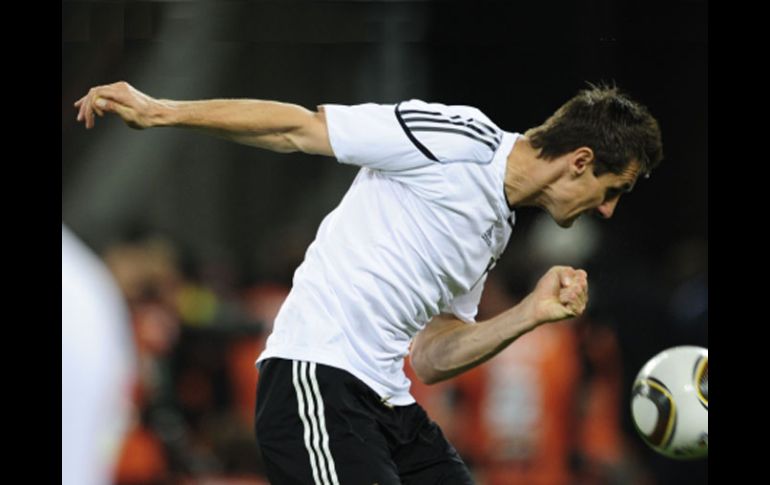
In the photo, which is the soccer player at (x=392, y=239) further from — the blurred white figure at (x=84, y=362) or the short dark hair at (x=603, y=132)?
the blurred white figure at (x=84, y=362)

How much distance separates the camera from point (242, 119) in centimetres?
315

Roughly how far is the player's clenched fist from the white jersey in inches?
9.2

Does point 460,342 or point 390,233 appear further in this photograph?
point 460,342

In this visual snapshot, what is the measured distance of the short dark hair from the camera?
3477 mm

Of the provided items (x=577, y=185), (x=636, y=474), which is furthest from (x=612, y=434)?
(x=577, y=185)

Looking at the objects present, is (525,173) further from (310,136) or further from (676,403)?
(676,403)

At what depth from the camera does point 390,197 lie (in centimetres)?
335

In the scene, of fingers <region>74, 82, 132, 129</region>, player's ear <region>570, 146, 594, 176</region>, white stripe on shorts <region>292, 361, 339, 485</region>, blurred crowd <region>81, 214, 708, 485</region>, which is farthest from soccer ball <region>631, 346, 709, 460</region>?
fingers <region>74, 82, 132, 129</region>

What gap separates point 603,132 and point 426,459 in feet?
3.71

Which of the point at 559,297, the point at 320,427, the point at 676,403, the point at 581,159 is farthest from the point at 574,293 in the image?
the point at 676,403

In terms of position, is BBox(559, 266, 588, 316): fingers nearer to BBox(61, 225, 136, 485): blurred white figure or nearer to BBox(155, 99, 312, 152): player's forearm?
BBox(155, 99, 312, 152): player's forearm

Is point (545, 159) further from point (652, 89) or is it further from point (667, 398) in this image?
point (652, 89)

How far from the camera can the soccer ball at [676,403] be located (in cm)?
422

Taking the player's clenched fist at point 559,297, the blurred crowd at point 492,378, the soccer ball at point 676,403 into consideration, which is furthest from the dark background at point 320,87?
the player's clenched fist at point 559,297
